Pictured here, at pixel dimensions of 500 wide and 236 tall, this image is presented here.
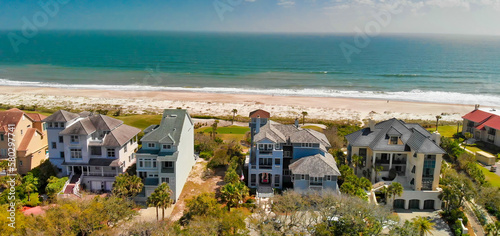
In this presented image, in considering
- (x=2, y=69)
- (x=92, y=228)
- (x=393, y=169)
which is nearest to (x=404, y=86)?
(x=393, y=169)

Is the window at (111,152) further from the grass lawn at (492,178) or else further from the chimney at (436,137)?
the grass lawn at (492,178)

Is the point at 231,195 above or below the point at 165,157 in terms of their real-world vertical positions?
below

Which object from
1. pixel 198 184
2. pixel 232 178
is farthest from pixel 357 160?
pixel 198 184

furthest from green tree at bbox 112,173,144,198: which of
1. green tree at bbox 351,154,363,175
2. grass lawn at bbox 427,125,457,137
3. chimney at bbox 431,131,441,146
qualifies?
grass lawn at bbox 427,125,457,137

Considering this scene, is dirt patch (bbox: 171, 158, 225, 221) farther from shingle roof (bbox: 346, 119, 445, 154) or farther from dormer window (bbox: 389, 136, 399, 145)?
dormer window (bbox: 389, 136, 399, 145)

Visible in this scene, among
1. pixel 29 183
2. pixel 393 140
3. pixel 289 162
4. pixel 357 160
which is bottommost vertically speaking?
pixel 29 183

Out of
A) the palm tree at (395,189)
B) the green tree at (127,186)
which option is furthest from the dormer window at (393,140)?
the green tree at (127,186)

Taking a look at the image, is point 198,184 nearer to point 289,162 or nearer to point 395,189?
point 289,162
